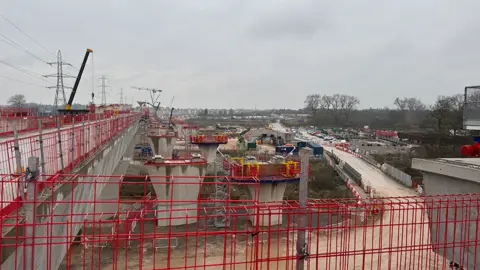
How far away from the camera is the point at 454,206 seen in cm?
655

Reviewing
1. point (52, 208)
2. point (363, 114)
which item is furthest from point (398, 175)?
point (363, 114)

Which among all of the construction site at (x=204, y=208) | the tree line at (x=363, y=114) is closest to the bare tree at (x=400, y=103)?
the tree line at (x=363, y=114)

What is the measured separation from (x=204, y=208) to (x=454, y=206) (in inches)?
178

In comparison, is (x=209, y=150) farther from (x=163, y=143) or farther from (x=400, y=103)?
(x=400, y=103)

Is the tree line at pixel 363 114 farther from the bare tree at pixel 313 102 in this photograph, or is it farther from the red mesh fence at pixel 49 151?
the red mesh fence at pixel 49 151

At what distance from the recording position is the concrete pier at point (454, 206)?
674cm

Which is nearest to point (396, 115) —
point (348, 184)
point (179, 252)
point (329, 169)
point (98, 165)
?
point (329, 169)

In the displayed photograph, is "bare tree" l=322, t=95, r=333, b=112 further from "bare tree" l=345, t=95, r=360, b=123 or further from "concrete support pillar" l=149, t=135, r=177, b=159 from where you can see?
"concrete support pillar" l=149, t=135, r=177, b=159

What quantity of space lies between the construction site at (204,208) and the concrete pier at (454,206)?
0.08ft

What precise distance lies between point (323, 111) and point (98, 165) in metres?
112

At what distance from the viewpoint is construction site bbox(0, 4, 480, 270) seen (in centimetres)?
541

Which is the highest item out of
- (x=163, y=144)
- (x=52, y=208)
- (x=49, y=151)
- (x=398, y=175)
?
(x=49, y=151)

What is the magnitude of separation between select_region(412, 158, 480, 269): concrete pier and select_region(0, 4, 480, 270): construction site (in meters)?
0.03

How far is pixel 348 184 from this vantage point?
104ft
